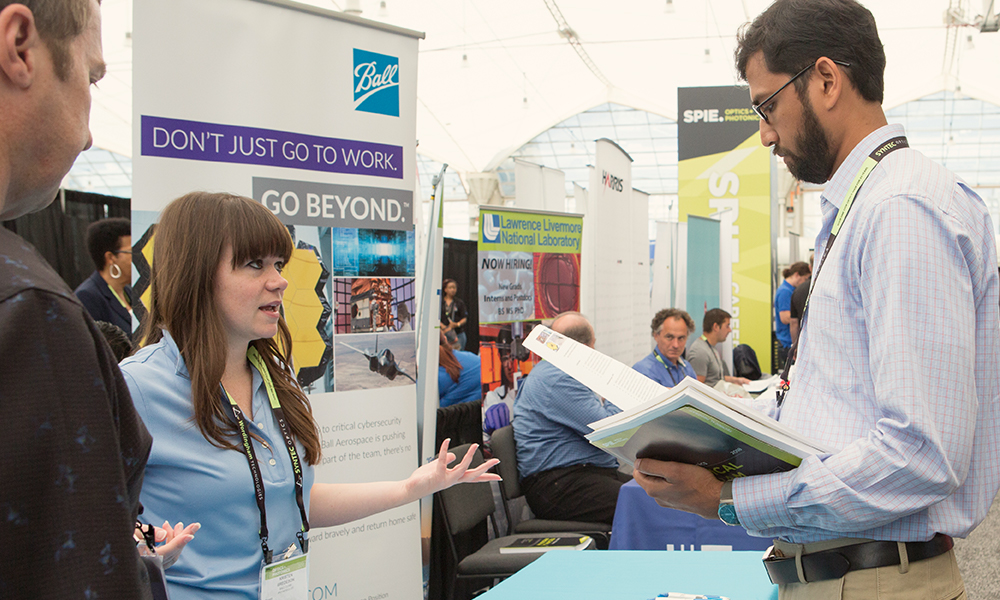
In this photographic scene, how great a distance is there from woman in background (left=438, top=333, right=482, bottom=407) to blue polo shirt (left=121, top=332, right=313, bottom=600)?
331 centimetres

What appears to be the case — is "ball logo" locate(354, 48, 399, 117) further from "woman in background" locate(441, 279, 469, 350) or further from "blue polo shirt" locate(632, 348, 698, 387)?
"woman in background" locate(441, 279, 469, 350)

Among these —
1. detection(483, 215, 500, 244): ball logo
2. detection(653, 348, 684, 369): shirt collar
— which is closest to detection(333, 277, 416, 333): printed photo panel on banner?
detection(483, 215, 500, 244): ball logo

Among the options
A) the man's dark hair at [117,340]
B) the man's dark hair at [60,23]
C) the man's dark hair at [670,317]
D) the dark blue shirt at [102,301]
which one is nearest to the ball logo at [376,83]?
the man's dark hair at [117,340]

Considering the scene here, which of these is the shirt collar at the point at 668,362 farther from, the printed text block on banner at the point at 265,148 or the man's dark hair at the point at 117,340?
the man's dark hair at the point at 117,340

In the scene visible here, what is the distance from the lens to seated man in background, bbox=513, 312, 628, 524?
3.81m

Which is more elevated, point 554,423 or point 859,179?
point 859,179

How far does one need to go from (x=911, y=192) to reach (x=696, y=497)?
0.56 m

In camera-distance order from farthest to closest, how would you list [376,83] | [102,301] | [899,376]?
1. [102,301]
2. [376,83]
3. [899,376]

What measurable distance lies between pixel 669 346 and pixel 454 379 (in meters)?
1.57

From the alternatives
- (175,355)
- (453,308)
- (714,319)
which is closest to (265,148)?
(175,355)

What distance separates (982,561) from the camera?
4.02 m

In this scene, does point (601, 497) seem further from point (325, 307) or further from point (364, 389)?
point (325, 307)

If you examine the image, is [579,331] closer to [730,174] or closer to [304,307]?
[304,307]

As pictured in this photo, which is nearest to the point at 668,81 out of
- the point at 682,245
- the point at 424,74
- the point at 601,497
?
the point at 424,74
